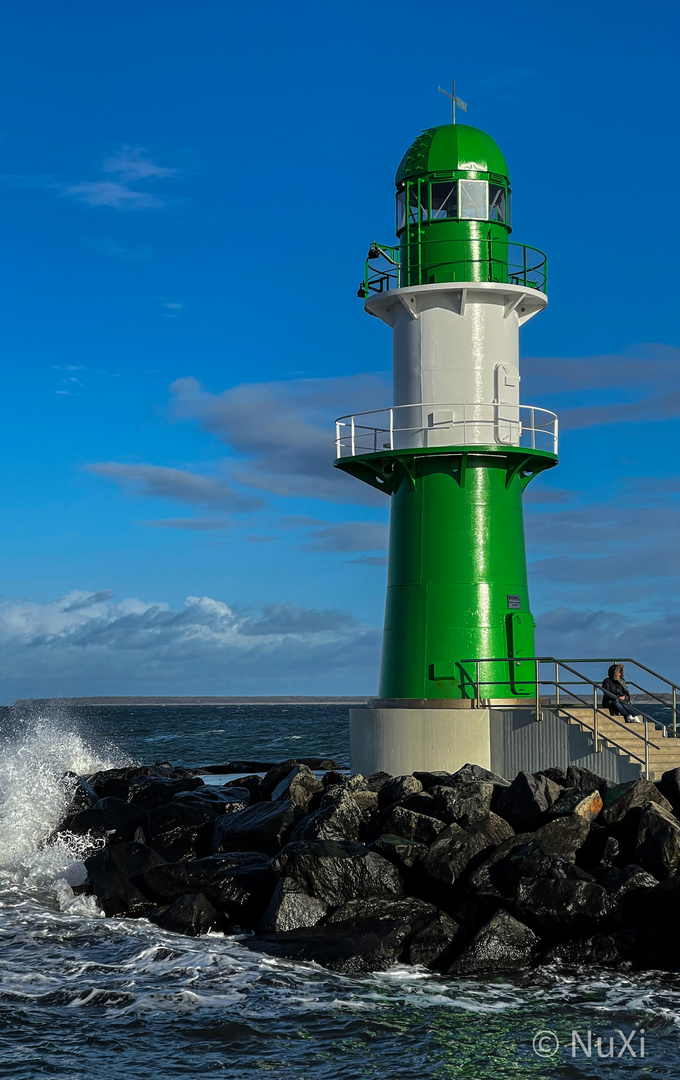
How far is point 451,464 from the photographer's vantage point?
18.4 metres

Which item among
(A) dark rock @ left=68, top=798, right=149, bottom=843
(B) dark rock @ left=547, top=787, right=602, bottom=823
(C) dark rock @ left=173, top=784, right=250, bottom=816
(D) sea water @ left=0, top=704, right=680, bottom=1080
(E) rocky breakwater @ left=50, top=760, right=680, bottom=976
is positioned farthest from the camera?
(C) dark rock @ left=173, top=784, right=250, bottom=816

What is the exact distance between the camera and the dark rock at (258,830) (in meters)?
14.1

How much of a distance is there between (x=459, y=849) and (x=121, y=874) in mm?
4105

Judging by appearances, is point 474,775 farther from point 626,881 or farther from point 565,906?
point 565,906

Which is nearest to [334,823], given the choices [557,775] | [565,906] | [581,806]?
[581,806]

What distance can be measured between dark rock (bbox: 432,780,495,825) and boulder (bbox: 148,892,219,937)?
2.90m

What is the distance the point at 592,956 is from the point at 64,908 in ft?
20.4

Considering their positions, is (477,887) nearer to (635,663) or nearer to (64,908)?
(64,908)

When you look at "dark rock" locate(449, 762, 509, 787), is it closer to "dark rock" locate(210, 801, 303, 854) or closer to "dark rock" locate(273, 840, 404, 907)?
"dark rock" locate(210, 801, 303, 854)

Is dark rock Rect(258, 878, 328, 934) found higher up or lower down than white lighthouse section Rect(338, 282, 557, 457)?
lower down

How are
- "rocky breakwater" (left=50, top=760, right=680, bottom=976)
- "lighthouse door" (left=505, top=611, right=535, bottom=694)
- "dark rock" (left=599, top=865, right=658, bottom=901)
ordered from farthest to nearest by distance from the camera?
1. "lighthouse door" (left=505, top=611, right=535, bottom=694)
2. "dark rock" (left=599, top=865, right=658, bottom=901)
3. "rocky breakwater" (left=50, top=760, right=680, bottom=976)

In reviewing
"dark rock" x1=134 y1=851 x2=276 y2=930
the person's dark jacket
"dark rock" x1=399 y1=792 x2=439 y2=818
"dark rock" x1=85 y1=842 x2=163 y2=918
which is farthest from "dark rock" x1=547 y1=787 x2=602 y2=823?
"dark rock" x1=85 y1=842 x2=163 y2=918

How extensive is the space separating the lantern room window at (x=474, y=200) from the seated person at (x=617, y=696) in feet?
24.9

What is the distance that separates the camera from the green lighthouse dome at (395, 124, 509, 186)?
62.0 ft
